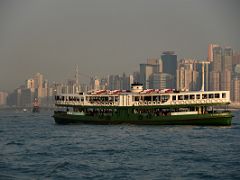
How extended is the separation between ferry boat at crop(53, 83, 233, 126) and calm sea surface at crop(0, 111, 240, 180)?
775 centimetres

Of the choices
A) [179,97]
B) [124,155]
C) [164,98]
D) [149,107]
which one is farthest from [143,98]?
[124,155]

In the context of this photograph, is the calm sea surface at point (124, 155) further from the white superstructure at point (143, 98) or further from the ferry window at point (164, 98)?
the ferry window at point (164, 98)

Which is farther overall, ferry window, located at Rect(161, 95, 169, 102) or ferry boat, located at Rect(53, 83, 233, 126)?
ferry window, located at Rect(161, 95, 169, 102)

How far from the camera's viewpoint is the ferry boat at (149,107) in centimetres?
7344

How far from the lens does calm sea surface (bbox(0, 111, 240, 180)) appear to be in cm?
3691

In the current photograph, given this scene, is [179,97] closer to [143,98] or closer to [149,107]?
[149,107]

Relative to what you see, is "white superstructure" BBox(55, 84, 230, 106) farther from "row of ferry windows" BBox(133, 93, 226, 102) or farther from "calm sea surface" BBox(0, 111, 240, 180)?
"calm sea surface" BBox(0, 111, 240, 180)

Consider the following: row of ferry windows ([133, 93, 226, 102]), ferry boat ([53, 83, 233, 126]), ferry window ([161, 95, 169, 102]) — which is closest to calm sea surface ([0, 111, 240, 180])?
ferry boat ([53, 83, 233, 126])

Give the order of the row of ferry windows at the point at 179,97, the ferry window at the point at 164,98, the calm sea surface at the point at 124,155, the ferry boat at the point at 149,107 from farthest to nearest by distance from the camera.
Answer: the ferry window at the point at 164,98 → the row of ferry windows at the point at 179,97 → the ferry boat at the point at 149,107 → the calm sea surface at the point at 124,155

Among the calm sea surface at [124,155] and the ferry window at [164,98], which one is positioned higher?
the ferry window at [164,98]

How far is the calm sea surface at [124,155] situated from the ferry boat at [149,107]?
775 cm

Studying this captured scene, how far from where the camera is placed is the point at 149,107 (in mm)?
77125

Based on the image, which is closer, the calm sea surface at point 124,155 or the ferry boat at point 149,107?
the calm sea surface at point 124,155

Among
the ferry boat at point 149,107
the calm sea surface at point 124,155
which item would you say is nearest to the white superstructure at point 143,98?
the ferry boat at point 149,107
